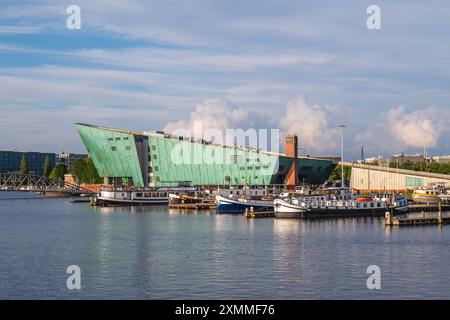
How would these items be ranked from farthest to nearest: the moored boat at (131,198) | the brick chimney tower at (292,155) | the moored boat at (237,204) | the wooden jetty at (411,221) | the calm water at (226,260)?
the brick chimney tower at (292,155) < the moored boat at (131,198) < the moored boat at (237,204) < the wooden jetty at (411,221) < the calm water at (226,260)

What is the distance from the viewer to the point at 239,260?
47.6m

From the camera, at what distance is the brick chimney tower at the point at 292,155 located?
149 meters

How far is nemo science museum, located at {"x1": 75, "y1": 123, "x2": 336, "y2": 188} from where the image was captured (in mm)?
149750

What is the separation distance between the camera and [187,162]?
155625mm

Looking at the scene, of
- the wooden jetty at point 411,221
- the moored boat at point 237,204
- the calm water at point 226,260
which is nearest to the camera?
the calm water at point 226,260

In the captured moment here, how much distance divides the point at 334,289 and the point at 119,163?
125 m

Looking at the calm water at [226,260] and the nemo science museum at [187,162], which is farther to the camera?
the nemo science museum at [187,162]

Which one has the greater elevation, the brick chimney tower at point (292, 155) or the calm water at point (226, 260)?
the brick chimney tower at point (292, 155)

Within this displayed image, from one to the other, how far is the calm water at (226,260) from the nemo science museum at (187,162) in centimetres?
7318

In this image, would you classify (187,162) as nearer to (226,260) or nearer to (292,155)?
(292,155)

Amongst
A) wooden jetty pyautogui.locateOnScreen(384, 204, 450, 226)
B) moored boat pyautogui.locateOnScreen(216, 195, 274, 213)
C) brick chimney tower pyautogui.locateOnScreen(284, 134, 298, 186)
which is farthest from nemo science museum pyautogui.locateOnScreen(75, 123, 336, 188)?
wooden jetty pyautogui.locateOnScreen(384, 204, 450, 226)

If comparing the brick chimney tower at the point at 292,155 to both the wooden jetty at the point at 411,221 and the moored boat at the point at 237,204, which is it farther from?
the wooden jetty at the point at 411,221

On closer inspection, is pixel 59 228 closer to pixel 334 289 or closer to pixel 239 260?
pixel 239 260

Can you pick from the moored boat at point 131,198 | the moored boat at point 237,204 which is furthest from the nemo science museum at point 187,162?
the moored boat at point 237,204
